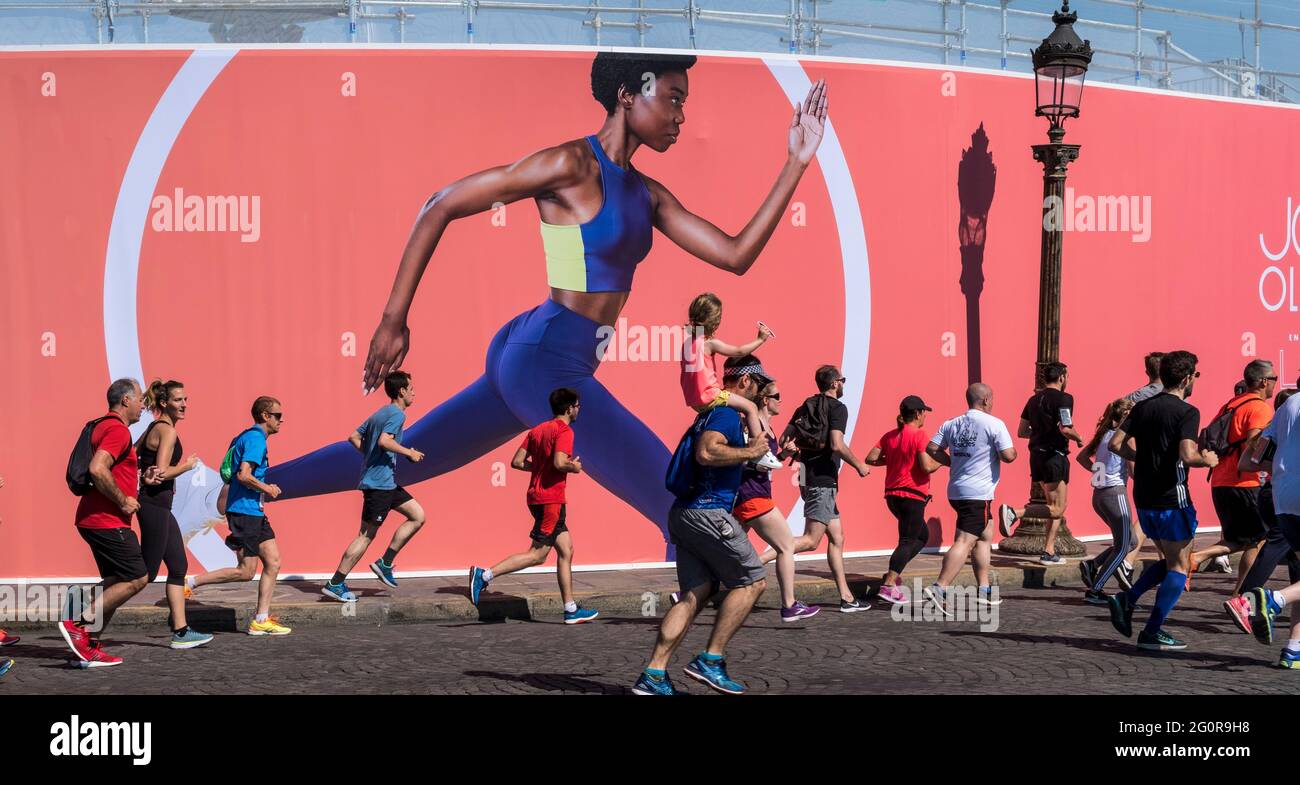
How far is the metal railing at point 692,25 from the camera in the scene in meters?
13.1

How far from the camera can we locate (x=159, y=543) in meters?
9.74

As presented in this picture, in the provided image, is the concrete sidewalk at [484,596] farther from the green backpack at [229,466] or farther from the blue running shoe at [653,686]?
the blue running shoe at [653,686]

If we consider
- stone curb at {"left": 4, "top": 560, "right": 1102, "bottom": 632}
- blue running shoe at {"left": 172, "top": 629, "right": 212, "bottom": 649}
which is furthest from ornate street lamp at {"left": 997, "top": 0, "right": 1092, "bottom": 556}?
blue running shoe at {"left": 172, "top": 629, "right": 212, "bottom": 649}

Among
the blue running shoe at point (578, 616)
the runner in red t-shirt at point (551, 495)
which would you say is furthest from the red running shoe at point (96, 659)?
the blue running shoe at point (578, 616)

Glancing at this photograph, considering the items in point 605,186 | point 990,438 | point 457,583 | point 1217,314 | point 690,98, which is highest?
point 690,98

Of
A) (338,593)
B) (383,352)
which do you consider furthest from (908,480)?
(383,352)

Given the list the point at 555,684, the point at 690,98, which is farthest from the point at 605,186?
the point at 555,684

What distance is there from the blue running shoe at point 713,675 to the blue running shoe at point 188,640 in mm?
3776

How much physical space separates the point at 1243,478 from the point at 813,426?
308cm

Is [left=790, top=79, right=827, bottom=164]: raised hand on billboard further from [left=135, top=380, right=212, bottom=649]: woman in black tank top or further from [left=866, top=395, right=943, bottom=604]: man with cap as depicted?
[left=135, top=380, right=212, bottom=649]: woman in black tank top

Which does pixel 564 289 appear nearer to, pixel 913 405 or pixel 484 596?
pixel 484 596
